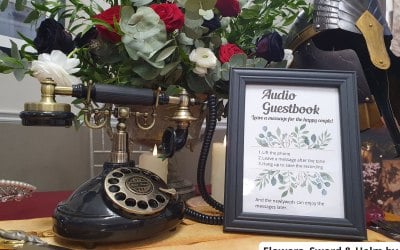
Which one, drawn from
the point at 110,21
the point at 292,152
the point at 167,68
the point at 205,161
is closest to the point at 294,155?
the point at 292,152

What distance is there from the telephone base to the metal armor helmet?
0.50 m

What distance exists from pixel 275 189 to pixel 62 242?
1.08ft

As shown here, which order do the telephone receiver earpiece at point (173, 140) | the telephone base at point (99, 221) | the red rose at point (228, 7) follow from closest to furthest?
1. the telephone base at point (99, 221)
2. the telephone receiver earpiece at point (173, 140)
3. the red rose at point (228, 7)

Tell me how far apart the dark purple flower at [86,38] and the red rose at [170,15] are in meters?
0.15

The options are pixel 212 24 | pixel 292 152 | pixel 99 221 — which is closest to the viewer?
pixel 99 221

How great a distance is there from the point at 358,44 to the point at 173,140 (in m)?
0.45

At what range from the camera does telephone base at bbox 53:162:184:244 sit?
0.49m

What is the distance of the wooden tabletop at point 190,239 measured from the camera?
52 cm

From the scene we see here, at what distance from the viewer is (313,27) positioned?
82 centimetres

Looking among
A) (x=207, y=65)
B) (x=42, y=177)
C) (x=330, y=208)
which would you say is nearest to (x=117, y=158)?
(x=207, y=65)

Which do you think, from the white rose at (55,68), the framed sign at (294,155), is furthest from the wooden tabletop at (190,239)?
the white rose at (55,68)

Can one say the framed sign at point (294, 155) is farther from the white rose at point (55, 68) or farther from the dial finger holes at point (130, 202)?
the white rose at point (55, 68)

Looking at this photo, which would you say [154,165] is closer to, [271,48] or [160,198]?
[160,198]

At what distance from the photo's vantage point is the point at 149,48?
63 centimetres
